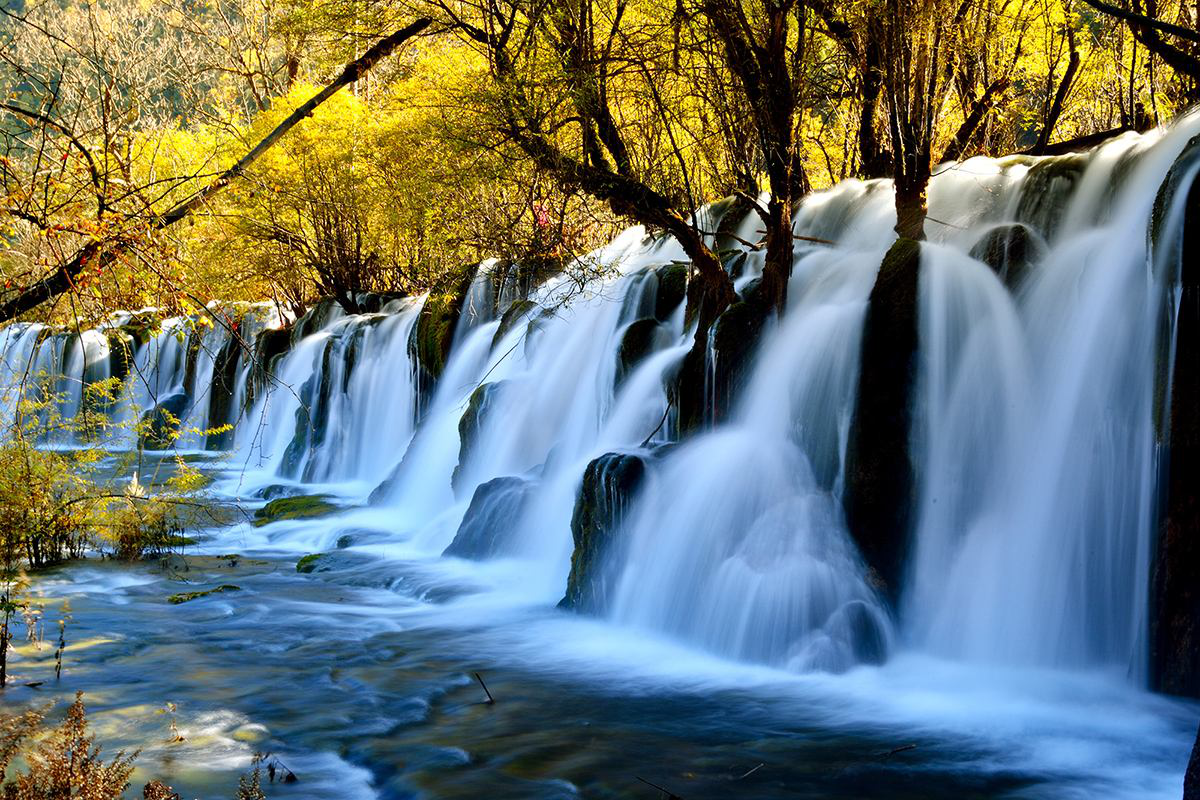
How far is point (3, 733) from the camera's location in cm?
577

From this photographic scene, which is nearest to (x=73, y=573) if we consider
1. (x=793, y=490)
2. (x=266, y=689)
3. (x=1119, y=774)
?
(x=266, y=689)

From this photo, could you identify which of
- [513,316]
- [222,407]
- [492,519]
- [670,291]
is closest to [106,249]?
[492,519]

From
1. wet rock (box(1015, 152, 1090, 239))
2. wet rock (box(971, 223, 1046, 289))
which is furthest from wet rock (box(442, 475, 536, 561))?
wet rock (box(1015, 152, 1090, 239))

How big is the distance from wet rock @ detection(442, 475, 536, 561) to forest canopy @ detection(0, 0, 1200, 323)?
279 centimetres

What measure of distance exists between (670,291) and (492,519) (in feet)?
11.3

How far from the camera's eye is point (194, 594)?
1010 centimetres

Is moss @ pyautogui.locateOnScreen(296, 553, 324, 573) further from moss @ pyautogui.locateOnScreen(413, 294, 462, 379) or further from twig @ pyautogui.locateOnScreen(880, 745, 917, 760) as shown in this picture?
twig @ pyautogui.locateOnScreen(880, 745, 917, 760)

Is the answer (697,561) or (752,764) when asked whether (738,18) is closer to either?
(697,561)

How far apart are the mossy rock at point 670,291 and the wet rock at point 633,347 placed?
0.49m

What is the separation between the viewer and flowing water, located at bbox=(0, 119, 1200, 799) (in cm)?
595

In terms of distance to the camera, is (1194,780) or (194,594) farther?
(194,594)

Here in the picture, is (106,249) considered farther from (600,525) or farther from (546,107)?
(546,107)

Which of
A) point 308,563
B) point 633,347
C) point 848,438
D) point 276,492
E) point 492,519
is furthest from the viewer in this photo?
point 276,492

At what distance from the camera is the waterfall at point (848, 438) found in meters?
7.11
